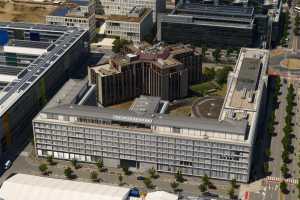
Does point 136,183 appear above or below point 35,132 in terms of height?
below

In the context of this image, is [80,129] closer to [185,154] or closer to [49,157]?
[49,157]

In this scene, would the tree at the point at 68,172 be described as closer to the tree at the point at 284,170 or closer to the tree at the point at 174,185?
the tree at the point at 174,185

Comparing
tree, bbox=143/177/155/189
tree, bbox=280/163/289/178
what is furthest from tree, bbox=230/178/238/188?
tree, bbox=143/177/155/189

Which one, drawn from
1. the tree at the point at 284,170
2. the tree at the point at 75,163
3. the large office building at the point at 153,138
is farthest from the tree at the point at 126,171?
the tree at the point at 284,170

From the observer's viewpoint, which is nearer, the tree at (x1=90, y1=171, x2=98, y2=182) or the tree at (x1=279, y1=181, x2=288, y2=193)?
the tree at (x1=279, y1=181, x2=288, y2=193)

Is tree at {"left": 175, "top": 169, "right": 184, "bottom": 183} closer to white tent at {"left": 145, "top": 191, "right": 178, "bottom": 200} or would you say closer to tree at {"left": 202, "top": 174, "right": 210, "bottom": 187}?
tree at {"left": 202, "top": 174, "right": 210, "bottom": 187}

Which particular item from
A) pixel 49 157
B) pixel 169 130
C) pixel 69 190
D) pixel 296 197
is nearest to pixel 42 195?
pixel 69 190

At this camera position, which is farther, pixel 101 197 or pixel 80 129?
pixel 80 129
